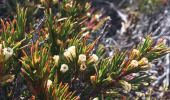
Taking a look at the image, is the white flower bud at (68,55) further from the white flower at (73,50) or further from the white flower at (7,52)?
the white flower at (7,52)

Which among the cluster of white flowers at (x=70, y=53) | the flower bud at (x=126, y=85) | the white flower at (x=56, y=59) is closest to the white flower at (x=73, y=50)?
the cluster of white flowers at (x=70, y=53)

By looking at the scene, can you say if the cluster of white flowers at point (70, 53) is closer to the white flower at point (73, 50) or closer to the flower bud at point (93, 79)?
the white flower at point (73, 50)

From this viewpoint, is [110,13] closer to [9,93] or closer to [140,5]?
[140,5]

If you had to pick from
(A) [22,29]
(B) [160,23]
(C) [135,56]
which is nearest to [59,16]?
(A) [22,29]

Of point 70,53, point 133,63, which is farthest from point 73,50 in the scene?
point 133,63

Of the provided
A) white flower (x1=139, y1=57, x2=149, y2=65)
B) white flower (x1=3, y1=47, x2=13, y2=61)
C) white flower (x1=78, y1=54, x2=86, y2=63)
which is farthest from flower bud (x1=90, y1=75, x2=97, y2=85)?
white flower (x1=3, y1=47, x2=13, y2=61)

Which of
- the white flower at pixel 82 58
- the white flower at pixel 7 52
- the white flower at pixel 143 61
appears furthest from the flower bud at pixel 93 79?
the white flower at pixel 7 52

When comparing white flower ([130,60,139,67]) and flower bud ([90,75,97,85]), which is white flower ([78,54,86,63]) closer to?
flower bud ([90,75,97,85])

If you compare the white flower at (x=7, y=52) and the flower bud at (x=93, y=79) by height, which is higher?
the white flower at (x=7, y=52)

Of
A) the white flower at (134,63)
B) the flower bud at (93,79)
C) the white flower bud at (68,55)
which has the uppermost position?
the white flower bud at (68,55)

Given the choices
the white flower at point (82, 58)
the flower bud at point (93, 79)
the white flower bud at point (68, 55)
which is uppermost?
the white flower bud at point (68, 55)

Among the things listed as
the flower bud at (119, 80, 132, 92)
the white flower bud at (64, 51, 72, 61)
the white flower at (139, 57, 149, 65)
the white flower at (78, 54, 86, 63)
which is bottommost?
the flower bud at (119, 80, 132, 92)

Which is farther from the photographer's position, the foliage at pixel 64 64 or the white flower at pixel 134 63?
the white flower at pixel 134 63
